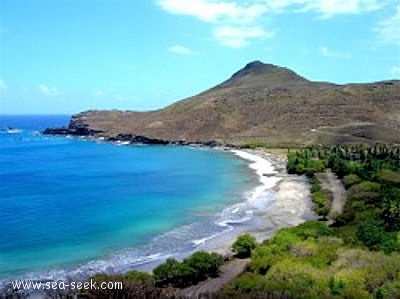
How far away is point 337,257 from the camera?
4053 cm

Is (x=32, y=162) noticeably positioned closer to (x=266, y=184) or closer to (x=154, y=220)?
(x=266, y=184)

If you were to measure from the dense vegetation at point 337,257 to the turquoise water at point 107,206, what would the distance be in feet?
37.7

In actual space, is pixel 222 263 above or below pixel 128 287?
below

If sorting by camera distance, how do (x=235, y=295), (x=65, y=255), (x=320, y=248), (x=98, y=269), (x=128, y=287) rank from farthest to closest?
(x=65, y=255)
(x=98, y=269)
(x=320, y=248)
(x=235, y=295)
(x=128, y=287)

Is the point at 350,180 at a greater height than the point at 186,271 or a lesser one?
greater

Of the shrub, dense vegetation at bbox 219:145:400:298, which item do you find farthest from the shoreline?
the shrub

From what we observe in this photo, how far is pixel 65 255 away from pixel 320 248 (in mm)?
22269

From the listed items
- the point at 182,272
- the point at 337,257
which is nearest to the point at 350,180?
the point at 337,257

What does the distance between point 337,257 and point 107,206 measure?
137 ft

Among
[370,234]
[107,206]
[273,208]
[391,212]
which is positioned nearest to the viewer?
[370,234]

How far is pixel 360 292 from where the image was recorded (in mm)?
32750

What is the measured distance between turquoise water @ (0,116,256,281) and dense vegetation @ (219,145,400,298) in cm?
1150

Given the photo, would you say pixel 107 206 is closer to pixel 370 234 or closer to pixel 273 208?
pixel 273 208

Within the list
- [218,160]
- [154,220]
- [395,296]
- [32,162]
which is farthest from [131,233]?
[32,162]
